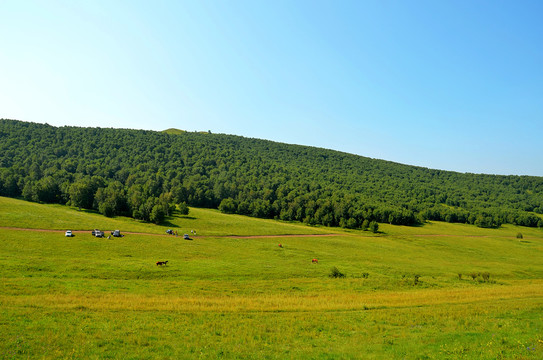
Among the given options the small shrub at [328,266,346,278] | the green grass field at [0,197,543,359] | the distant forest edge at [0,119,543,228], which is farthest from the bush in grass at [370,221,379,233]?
the small shrub at [328,266,346,278]

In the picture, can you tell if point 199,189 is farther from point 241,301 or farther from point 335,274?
point 241,301

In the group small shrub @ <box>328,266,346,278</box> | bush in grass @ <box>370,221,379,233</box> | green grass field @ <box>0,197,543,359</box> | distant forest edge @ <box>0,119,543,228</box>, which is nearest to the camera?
green grass field @ <box>0,197,543,359</box>

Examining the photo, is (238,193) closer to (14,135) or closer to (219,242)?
(219,242)

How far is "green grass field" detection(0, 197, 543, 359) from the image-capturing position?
18.8m

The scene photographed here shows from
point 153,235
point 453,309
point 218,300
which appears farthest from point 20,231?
point 453,309

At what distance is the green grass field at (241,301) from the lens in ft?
61.6

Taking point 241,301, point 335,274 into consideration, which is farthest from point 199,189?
point 241,301

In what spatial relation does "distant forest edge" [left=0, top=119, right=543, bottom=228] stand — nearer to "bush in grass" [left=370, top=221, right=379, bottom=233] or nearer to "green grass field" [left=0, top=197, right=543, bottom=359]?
"bush in grass" [left=370, top=221, right=379, bottom=233]

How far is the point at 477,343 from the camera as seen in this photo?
19.0m

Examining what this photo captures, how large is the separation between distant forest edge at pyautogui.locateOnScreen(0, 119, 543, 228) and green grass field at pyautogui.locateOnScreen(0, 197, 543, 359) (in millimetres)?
41353

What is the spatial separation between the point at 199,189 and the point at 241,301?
409 ft

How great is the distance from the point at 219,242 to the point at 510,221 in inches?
6633

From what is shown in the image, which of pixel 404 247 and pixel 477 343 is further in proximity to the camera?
pixel 404 247

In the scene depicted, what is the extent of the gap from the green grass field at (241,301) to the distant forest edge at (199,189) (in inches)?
1628
